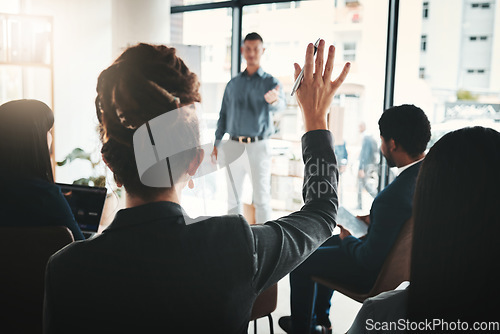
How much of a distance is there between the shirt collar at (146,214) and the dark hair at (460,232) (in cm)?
47

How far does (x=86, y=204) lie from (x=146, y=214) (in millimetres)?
1254

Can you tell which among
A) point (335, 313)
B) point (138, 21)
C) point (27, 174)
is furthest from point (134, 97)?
point (138, 21)

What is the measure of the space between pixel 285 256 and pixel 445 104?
3.24m

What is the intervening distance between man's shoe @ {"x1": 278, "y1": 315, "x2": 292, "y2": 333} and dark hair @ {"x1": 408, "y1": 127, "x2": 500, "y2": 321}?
166 cm

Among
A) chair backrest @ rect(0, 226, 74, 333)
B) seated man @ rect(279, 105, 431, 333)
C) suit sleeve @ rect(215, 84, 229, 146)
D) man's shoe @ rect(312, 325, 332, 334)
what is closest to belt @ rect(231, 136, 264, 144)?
suit sleeve @ rect(215, 84, 229, 146)

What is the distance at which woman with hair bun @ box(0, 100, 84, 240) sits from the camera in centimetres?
149

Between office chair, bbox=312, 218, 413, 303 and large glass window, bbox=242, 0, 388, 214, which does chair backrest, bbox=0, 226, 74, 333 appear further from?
large glass window, bbox=242, 0, 388, 214

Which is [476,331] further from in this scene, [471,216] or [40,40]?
[40,40]

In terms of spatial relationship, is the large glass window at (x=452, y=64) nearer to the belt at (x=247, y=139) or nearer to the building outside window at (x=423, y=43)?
the building outside window at (x=423, y=43)

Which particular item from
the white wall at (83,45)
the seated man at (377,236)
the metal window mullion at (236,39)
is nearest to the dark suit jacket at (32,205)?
the seated man at (377,236)

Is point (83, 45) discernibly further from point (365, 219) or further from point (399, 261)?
point (399, 261)

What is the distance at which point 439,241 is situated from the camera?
2.66 ft

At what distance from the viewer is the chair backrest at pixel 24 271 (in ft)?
4.30

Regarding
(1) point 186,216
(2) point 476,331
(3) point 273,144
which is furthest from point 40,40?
(2) point 476,331
